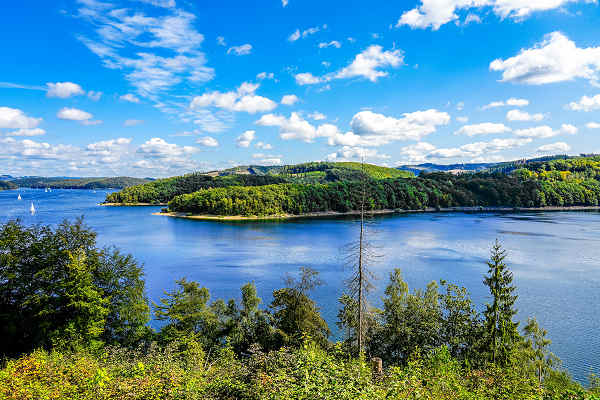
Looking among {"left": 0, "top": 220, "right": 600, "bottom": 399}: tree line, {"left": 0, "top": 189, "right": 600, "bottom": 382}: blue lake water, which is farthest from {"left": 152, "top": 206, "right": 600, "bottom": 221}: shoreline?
{"left": 0, "top": 220, "right": 600, "bottom": 399}: tree line

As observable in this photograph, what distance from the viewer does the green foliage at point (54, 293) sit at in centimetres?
1700

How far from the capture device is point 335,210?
11731cm

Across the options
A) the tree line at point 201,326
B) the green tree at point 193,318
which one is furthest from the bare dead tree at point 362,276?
the green tree at point 193,318

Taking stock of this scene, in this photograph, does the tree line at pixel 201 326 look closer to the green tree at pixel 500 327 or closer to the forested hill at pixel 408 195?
the green tree at pixel 500 327

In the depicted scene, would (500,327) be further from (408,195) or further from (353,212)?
(408,195)

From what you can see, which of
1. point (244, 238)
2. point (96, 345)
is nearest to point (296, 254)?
point (244, 238)

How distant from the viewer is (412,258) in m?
48.8

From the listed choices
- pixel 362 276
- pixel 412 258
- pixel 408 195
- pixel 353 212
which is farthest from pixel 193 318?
pixel 408 195

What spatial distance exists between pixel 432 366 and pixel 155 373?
33.0 ft

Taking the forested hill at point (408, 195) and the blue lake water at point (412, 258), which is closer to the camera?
the blue lake water at point (412, 258)

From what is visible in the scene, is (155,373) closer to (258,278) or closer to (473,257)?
(258,278)

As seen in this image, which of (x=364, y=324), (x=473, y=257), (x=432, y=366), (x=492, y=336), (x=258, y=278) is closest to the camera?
(x=432, y=366)

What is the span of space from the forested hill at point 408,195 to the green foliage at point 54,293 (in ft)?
280

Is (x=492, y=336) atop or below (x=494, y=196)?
below
